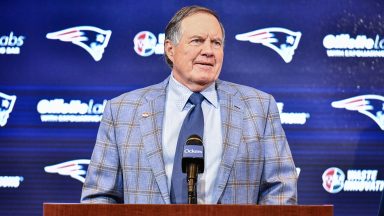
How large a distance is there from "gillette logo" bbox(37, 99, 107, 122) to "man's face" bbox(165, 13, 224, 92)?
4.55ft

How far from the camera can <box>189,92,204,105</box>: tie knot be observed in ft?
11.1

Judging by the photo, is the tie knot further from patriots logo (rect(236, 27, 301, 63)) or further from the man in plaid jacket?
patriots logo (rect(236, 27, 301, 63))

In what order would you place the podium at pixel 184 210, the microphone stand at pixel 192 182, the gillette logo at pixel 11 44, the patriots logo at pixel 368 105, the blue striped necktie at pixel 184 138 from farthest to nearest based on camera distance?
the gillette logo at pixel 11 44, the patriots logo at pixel 368 105, the blue striped necktie at pixel 184 138, the microphone stand at pixel 192 182, the podium at pixel 184 210

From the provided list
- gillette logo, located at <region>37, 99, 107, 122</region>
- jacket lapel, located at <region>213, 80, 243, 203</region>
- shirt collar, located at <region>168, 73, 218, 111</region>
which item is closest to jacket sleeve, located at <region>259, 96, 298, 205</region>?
jacket lapel, located at <region>213, 80, 243, 203</region>

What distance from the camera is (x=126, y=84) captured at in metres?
4.73

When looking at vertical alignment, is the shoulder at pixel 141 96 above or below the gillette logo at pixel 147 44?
below

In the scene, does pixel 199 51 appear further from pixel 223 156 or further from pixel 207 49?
pixel 223 156

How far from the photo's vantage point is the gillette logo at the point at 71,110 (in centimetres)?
468

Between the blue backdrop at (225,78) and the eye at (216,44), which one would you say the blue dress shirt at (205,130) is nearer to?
the eye at (216,44)

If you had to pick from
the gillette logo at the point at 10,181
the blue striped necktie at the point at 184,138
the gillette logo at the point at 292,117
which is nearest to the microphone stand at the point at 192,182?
the blue striped necktie at the point at 184,138

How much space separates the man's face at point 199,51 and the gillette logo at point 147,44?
4.30 feet

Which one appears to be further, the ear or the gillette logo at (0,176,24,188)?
the gillette logo at (0,176,24,188)

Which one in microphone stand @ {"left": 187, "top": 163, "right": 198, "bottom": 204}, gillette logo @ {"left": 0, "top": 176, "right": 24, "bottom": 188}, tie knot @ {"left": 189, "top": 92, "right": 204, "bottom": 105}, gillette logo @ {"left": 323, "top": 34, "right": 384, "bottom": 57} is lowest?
microphone stand @ {"left": 187, "top": 163, "right": 198, "bottom": 204}

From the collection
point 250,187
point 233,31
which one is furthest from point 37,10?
point 250,187
